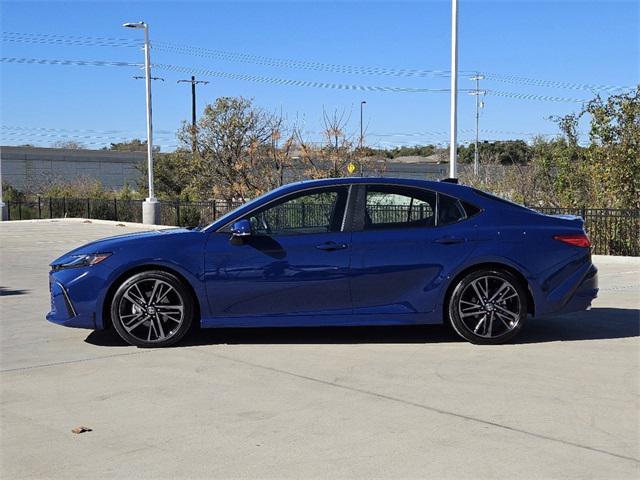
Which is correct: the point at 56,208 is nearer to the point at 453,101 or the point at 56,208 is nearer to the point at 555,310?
the point at 453,101

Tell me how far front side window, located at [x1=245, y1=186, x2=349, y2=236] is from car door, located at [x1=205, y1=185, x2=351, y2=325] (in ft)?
0.18

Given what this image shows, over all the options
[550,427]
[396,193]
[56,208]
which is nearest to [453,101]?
[396,193]

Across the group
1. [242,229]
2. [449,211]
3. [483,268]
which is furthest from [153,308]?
[483,268]

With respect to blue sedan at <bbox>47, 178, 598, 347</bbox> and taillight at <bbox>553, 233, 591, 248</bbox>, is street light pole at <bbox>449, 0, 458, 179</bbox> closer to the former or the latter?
taillight at <bbox>553, 233, 591, 248</bbox>

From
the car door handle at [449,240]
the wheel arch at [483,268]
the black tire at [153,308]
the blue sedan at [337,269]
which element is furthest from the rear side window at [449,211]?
the black tire at [153,308]

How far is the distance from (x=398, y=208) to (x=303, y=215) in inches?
36.3

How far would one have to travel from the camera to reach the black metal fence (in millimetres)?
15820

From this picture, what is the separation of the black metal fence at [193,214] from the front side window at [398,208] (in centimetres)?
63

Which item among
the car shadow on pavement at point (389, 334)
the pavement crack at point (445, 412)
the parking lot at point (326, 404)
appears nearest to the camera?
the parking lot at point (326, 404)

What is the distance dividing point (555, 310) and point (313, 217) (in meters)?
2.46

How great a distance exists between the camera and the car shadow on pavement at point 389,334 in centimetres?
748

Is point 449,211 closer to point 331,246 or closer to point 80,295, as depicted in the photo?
point 331,246

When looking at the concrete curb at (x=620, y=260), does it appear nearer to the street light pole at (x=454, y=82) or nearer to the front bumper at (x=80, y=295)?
the street light pole at (x=454, y=82)

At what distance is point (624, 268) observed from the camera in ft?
44.7
